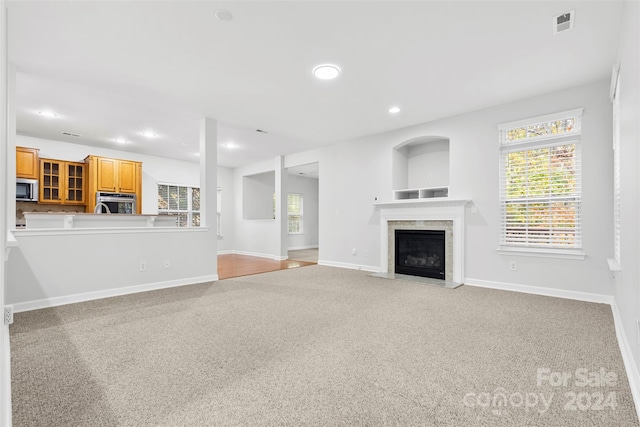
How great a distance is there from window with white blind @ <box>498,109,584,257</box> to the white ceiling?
51 cm

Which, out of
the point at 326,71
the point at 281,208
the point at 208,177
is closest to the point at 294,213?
the point at 281,208

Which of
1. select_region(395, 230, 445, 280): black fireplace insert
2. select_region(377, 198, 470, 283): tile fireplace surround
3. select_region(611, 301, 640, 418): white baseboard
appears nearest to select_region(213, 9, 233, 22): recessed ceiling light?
select_region(611, 301, 640, 418): white baseboard

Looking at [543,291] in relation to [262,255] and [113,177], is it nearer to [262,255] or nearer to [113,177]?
[262,255]

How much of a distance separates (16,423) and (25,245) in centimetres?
277

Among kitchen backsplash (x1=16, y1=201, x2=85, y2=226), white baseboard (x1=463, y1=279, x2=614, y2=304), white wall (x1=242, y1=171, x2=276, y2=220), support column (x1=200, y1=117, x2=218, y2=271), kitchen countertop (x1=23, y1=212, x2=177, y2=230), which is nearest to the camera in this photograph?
white baseboard (x1=463, y1=279, x2=614, y2=304)

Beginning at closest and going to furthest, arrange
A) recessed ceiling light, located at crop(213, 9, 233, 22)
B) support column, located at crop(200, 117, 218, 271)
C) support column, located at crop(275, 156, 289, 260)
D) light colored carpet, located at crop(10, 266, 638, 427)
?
light colored carpet, located at crop(10, 266, 638, 427), recessed ceiling light, located at crop(213, 9, 233, 22), support column, located at crop(200, 117, 218, 271), support column, located at crop(275, 156, 289, 260)

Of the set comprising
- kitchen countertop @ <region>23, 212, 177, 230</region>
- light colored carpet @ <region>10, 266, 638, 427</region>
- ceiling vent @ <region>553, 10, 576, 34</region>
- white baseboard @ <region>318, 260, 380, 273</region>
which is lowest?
white baseboard @ <region>318, 260, 380, 273</region>

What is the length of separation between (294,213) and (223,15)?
8.31 m

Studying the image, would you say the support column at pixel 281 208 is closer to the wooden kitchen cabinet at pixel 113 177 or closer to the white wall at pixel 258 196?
the white wall at pixel 258 196

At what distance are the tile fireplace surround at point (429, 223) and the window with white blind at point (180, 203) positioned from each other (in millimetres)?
5370

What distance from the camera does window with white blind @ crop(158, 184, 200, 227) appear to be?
8.16m

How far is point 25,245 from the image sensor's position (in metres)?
3.52

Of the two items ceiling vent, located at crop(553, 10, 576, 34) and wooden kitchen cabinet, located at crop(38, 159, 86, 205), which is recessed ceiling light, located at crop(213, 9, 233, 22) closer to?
ceiling vent, located at crop(553, 10, 576, 34)

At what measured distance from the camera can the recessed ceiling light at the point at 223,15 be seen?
2.59 metres
